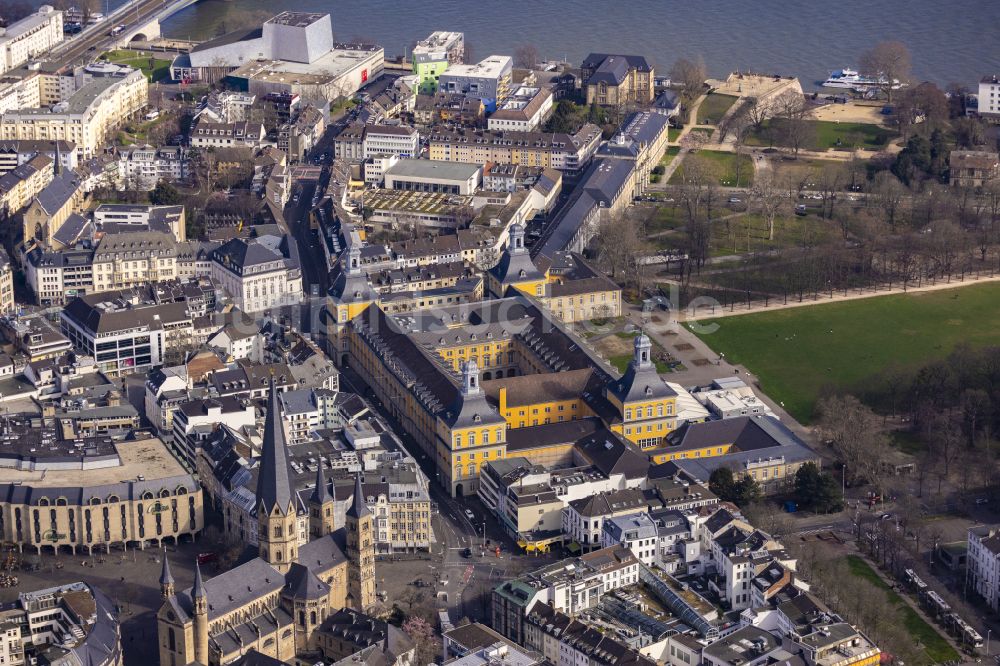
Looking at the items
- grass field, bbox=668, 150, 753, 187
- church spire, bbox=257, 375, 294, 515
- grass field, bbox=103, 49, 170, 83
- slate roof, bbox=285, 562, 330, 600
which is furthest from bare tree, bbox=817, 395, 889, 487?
grass field, bbox=103, 49, 170, 83

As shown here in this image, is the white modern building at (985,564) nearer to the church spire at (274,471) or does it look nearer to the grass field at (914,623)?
the grass field at (914,623)

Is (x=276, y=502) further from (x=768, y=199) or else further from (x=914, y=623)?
(x=768, y=199)

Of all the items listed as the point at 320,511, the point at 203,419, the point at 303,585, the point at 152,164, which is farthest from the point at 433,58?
the point at 303,585

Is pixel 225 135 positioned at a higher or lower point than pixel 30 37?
lower

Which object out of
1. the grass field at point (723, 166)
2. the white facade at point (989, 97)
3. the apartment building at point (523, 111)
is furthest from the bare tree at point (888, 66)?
the apartment building at point (523, 111)

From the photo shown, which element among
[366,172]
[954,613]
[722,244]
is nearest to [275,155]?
[366,172]

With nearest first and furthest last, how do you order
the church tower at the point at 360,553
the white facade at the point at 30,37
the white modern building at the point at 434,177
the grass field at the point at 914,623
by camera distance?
the grass field at the point at 914,623 < the church tower at the point at 360,553 < the white modern building at the point at 434,177 < the white facade at the point at 30,37
